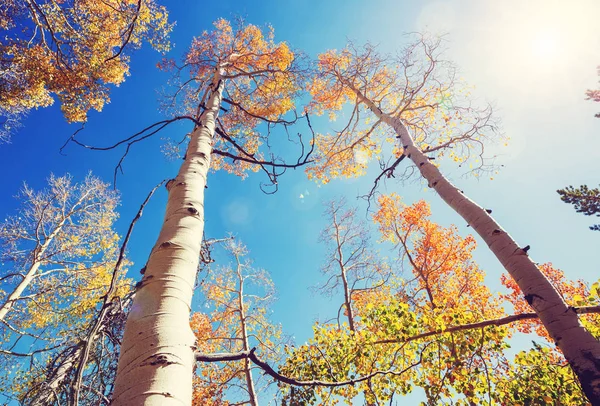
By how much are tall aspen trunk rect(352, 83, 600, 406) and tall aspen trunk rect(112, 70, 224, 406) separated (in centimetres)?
286

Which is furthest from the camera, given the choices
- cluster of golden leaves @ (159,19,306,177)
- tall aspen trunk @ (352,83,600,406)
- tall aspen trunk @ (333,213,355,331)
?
tall aspen trunk @ (333,213,355,331)

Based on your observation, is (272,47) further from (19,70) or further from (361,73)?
(19,70)

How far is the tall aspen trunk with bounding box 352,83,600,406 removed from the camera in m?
2.15

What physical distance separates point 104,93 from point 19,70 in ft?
5.23

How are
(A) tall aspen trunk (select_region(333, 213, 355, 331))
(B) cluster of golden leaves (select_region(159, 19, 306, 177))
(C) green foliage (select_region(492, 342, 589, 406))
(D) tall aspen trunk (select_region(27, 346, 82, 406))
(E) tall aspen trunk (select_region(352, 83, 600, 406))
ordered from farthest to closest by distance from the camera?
(A) tall aspen trunk (select_region(333, 213, 355, 331)) < (B) cluster of golden leaves (select_region(159, 19, 306, 177)) < (C) green foliage (select_region(492, 342, 589, 406)) < (E) tall aspen trunk (select_region(352, 83, 600, 406)) < (D) tall aspen trunk (select_region(27, 346, 82, 406))

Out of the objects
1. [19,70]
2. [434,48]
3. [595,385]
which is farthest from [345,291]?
[19,70]

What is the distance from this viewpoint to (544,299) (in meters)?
2.54

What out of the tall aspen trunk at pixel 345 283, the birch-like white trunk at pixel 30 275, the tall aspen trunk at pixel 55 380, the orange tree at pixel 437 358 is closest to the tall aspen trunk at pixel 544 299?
the orange tree at pixel 437 358

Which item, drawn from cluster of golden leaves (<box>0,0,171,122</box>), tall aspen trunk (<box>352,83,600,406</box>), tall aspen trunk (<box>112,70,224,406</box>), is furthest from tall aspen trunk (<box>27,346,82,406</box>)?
A: cluster of golden leaves (<box>0,0,171,122</box>)

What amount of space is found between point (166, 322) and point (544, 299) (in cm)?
308

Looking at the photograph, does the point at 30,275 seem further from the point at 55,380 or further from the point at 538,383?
the point at 538,383

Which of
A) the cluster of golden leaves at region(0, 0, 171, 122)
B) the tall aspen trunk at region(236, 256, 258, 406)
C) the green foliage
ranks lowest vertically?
the green foliage

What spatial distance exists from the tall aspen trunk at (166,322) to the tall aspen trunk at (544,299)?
286 cm

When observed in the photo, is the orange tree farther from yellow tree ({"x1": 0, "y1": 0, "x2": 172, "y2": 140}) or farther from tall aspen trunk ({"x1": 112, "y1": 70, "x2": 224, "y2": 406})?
yellow tree ({"x1": 0, "y1": 0, "x2": 172, "y2": 140})
